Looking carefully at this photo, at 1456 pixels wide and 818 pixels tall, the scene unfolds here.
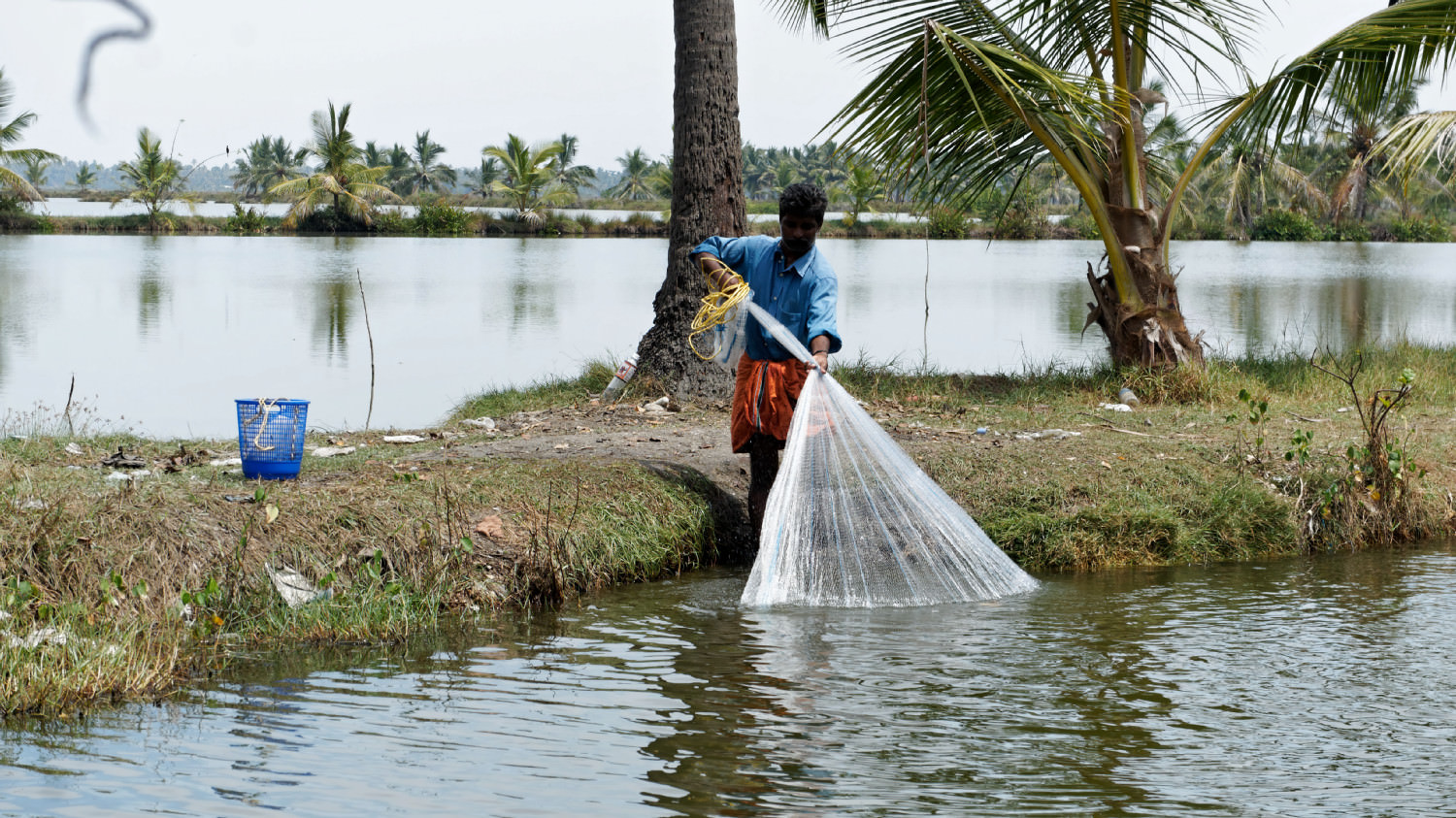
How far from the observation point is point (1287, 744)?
379 cm

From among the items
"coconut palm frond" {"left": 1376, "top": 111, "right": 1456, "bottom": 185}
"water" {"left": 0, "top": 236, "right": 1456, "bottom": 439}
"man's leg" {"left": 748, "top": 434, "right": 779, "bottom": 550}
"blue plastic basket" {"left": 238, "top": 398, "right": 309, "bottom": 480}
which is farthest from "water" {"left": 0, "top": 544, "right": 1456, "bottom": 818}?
"coconut palm frond" {"left": 1376, "top": 111, "right": 1456, "bottom": 185}

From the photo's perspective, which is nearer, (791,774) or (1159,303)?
(791,774)

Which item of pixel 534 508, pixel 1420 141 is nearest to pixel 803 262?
pixel 534 508

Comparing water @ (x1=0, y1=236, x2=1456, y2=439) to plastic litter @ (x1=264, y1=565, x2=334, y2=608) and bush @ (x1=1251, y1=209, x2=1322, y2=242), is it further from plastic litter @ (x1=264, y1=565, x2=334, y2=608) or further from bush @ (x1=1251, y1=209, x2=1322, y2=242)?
bush @ (x1=1251, y1=209, x2=1322, y2=242)

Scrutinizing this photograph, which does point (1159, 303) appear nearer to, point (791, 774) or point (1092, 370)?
point (1092, 370)

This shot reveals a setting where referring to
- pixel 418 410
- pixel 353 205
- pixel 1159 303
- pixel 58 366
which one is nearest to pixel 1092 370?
pixel 1159 303

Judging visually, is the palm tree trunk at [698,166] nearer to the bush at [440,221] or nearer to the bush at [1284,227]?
the bush at [440,221]

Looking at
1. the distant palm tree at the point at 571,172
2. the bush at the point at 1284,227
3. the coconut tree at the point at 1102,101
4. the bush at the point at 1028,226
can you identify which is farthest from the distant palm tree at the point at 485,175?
the coconut tree at the point at 1102,101

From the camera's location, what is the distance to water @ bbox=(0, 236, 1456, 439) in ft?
40.3

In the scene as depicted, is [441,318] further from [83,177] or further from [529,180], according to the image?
[83,177]

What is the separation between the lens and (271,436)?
18.7 ft

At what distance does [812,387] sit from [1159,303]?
5574 mm

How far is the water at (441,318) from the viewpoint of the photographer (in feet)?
40.3

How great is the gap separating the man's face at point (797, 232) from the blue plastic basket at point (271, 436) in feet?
7.41
